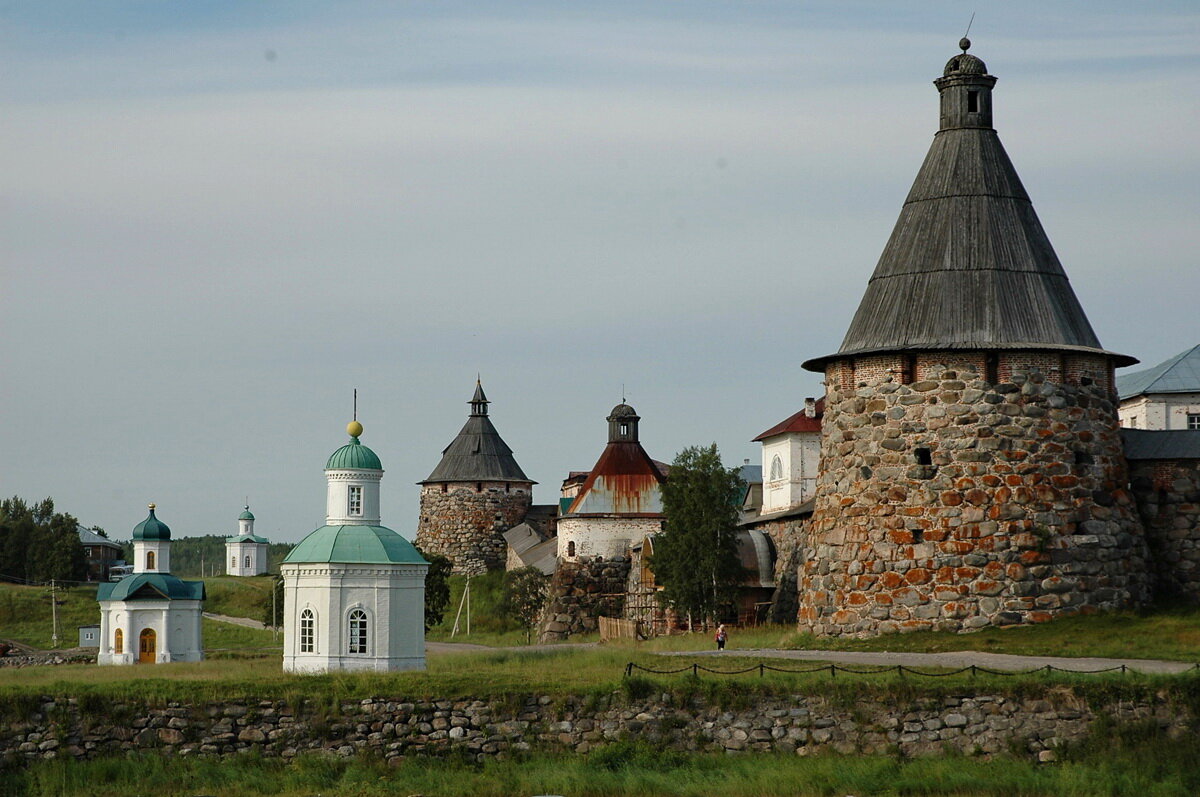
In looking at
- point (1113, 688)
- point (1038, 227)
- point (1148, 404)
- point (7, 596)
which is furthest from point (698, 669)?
point (7, 596)

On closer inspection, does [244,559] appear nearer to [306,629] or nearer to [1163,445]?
[306,629]

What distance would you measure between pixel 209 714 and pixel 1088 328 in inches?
681

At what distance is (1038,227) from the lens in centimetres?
3209

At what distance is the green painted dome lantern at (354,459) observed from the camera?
3488 centimetres

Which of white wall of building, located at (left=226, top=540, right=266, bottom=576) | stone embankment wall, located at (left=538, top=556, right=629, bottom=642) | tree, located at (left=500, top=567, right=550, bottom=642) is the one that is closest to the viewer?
stone embankment wall, located at (left=538, top=556, right=629, bottom=642)

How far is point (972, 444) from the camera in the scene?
29.9m

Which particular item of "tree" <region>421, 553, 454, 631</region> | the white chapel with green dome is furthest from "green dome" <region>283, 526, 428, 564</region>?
"tree" <region>421, 553, 454, 631</region>

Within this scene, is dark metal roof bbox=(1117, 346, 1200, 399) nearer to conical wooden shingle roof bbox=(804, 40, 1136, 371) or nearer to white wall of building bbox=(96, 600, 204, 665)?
conical wooden shingle roof bbox=(804, 40, 1136, 371)

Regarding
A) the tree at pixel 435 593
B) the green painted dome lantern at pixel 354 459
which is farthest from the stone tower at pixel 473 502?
the green painted dome lantern at pixel 354 459

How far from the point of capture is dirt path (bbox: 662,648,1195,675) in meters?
25.4

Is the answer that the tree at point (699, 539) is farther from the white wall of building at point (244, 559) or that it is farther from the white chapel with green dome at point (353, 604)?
the white wall of building at point (244, 559)

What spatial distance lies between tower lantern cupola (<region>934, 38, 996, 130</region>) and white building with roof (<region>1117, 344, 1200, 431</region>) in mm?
19065

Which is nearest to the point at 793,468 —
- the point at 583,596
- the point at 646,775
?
the point at 583,596

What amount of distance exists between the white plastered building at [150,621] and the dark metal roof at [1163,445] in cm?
2747
